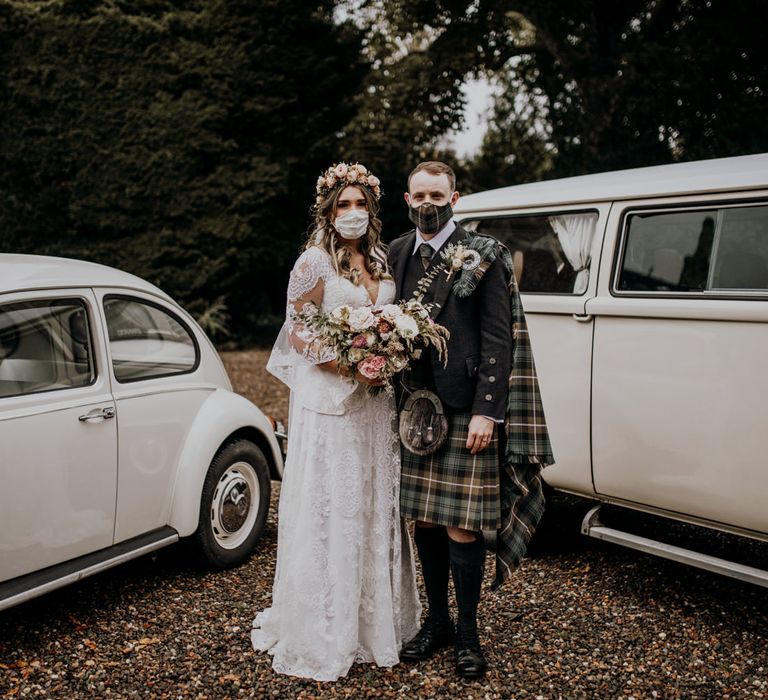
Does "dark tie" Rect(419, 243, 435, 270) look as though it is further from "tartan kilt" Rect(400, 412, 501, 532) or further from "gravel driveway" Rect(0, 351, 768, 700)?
"gravel driveway" Rect(0, 351, 768, 700)

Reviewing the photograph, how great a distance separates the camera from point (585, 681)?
330 cm

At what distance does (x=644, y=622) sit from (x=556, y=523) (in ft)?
4.55

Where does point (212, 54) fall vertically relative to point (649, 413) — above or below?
above

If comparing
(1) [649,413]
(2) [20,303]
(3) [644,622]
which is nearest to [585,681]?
(3) [644,622]

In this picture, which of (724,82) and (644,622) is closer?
(644,622)

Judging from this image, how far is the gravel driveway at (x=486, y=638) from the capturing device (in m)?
3.24

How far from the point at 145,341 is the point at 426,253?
1856mm

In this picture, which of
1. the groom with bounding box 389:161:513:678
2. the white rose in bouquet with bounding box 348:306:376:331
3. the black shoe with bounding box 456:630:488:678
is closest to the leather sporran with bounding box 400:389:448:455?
the groom with bounding box 389:161:513:678

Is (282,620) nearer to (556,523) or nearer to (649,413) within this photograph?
(649,413)

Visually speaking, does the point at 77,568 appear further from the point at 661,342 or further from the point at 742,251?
the point at 742,251

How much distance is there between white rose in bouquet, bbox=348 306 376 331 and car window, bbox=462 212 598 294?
1576 mm

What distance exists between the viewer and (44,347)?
3740 mm

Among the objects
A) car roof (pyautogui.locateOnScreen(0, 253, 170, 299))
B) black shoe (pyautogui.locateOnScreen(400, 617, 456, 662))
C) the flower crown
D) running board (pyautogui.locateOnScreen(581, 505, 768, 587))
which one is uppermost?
the flower crown

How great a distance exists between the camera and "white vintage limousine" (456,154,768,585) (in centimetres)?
348
